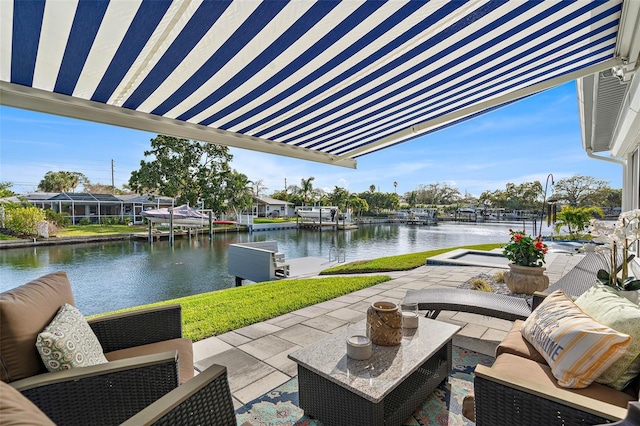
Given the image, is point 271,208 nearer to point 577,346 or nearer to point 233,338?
point 233,338

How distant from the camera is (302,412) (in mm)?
1790

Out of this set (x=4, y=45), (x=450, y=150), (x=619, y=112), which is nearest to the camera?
(x=4, y=45)

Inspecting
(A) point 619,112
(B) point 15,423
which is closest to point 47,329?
(B) point 15,423

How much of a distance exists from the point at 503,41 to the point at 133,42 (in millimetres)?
2272

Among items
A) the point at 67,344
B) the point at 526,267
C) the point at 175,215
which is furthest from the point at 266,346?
the point at 175,215

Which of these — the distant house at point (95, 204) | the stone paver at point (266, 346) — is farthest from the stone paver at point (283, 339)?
the distant house at point (95, 204)

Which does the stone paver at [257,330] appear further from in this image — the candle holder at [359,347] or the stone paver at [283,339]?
the candle holder at [359,347]

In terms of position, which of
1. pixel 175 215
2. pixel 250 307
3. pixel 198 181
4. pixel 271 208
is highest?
pixel 198 181

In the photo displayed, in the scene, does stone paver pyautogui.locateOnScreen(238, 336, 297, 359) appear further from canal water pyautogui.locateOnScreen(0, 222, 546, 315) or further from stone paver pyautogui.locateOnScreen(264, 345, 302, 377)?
canal water pyautogui.locateOnScreen(0, 222, 546, 315)

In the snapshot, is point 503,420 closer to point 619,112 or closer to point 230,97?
point 230,97

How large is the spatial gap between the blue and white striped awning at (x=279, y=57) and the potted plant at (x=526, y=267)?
210cm

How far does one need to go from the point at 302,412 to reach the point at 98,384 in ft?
3.61

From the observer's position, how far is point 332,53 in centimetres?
193

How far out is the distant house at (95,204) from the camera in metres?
25.6
